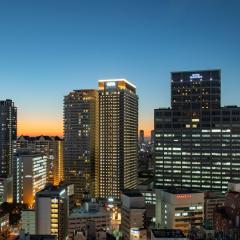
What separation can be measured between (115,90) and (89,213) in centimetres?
3486

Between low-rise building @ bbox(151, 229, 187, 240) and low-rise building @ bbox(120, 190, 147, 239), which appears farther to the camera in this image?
low-rise building @ bbox(120, 190, 147, 239)

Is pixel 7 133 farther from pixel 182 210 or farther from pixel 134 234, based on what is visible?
pixel 182 210

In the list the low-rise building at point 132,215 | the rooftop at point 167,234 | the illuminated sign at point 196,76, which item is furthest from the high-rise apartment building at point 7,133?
the rooftop at point 167,234

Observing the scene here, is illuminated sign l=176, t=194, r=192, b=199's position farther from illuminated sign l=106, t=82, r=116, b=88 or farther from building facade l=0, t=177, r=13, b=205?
building facade l=0, t=177, r=13, b=205

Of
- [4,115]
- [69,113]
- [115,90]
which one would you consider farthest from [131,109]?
[4,115]

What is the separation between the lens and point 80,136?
75000 millimetres

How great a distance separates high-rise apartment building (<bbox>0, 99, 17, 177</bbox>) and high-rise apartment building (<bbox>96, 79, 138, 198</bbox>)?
28153 millimetres

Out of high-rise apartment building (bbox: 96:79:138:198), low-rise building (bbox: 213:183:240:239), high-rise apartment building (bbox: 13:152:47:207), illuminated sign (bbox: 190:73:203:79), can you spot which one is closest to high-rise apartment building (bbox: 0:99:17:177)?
high-rise apartment building (bbox: 13:152:47:207)

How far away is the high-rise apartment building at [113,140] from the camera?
72.6 metres

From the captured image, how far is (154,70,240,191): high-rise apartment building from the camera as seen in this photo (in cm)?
6031

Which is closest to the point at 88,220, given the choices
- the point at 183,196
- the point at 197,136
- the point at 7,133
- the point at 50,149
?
the point at 183,196

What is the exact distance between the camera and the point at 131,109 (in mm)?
79562

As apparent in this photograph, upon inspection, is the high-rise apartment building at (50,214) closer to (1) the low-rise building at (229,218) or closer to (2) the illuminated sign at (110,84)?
(1) the low-rise building at (229,218)

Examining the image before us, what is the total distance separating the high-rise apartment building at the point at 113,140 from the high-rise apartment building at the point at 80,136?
158 cm
